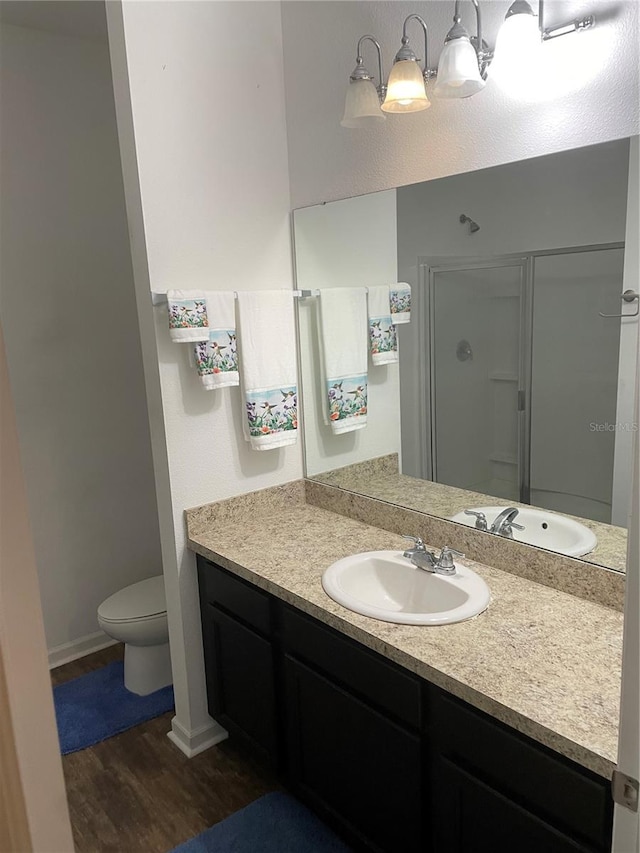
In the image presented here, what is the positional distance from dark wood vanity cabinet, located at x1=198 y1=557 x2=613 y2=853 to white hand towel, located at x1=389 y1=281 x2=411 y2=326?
3.21 feet

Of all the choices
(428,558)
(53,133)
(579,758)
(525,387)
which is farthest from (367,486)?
(53,133)

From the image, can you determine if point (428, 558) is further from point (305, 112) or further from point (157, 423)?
point (305, 112)

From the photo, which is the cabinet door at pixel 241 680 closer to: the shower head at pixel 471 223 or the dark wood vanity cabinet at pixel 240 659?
the dark wood vanity cabinet at pixel 240 659

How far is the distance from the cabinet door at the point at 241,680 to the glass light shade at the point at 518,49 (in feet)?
5.66

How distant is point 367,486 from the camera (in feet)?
7.76

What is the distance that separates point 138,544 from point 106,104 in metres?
2.00

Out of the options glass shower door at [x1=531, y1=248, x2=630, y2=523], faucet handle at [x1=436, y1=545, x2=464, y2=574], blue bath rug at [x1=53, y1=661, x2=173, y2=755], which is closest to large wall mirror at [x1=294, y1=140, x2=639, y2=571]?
glass shower door at [x1=531, y1=248, x2=630, y2=523]

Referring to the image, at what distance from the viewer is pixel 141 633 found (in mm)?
2664

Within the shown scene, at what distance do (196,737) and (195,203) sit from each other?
1888 millimetres

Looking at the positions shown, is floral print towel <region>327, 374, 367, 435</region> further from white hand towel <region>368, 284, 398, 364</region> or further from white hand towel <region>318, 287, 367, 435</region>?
white hand towel <region>368, 284, 398, 364</region>

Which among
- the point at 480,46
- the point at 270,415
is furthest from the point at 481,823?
the point at 480,46

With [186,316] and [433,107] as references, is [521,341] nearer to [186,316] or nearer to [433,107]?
[433,107]

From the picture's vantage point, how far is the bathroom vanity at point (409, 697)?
4.19 ft

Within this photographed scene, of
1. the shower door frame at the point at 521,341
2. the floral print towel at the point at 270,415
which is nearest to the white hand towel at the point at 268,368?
the floral print towel at the point at 270,415
